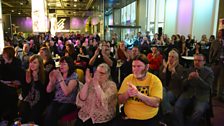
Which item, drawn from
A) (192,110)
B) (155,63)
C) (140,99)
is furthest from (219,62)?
(140,99)

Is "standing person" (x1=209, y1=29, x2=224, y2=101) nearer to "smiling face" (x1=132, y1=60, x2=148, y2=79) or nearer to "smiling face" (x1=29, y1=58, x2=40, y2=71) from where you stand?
"smiling face" (x1=132, y1=60, x2=148, y2=79)

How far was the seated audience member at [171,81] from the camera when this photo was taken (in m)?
3.44

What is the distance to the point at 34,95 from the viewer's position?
3.32m

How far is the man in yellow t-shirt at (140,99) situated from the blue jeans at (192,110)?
832 millimetres

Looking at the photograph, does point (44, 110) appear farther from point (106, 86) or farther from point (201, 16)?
point (201, 16)

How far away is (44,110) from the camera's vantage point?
3264 mm

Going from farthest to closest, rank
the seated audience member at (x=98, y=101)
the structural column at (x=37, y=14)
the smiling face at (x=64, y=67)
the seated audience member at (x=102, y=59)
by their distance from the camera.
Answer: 1. the structural column at (x=37, y=14)
2. the seated audience member at (x=102, y=59)
3. the smiling face at (x=64, y=67)
4. the seated audience member at (x=98, y=101)

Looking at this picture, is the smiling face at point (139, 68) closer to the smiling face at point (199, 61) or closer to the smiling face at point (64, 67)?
the smiling face at point (64, 67)

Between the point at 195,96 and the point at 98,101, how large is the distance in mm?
1621

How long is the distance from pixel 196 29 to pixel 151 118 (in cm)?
939

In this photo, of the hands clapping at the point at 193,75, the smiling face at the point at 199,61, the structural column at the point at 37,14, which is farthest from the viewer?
the structural column at the point at 37,14

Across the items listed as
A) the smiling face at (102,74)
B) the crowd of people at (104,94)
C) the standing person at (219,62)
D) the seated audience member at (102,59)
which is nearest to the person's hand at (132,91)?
the crowd of people at (104,94)

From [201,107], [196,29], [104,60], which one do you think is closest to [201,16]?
[196,29]

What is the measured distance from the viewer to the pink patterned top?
272 centimetres
